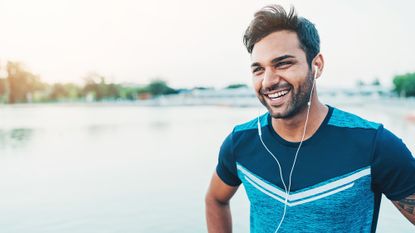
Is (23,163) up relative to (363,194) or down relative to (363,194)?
down

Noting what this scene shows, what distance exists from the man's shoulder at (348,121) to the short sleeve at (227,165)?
19.5 inches

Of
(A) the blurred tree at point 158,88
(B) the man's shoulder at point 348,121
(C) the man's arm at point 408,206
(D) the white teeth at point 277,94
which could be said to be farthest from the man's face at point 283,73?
(A) the blurred tree at point 158,88

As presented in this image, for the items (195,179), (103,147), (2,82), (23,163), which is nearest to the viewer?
(195,179)

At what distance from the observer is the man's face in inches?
68.4

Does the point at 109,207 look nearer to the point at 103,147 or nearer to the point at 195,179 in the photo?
the point at 195,179

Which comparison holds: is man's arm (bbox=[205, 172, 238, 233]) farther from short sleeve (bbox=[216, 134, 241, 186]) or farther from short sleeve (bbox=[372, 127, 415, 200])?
short sleeve (bbox=[372, 127, 415, 200])

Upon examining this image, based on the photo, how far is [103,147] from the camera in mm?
18312

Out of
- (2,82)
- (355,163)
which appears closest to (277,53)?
(355,163)

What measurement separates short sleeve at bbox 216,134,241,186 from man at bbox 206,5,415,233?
0.08 metres

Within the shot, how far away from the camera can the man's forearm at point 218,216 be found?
221 centimetres

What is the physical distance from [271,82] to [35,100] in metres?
132

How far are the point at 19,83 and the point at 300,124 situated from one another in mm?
124954

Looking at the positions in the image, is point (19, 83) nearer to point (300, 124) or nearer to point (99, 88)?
point (99, 88)

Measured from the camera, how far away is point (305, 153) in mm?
1731
